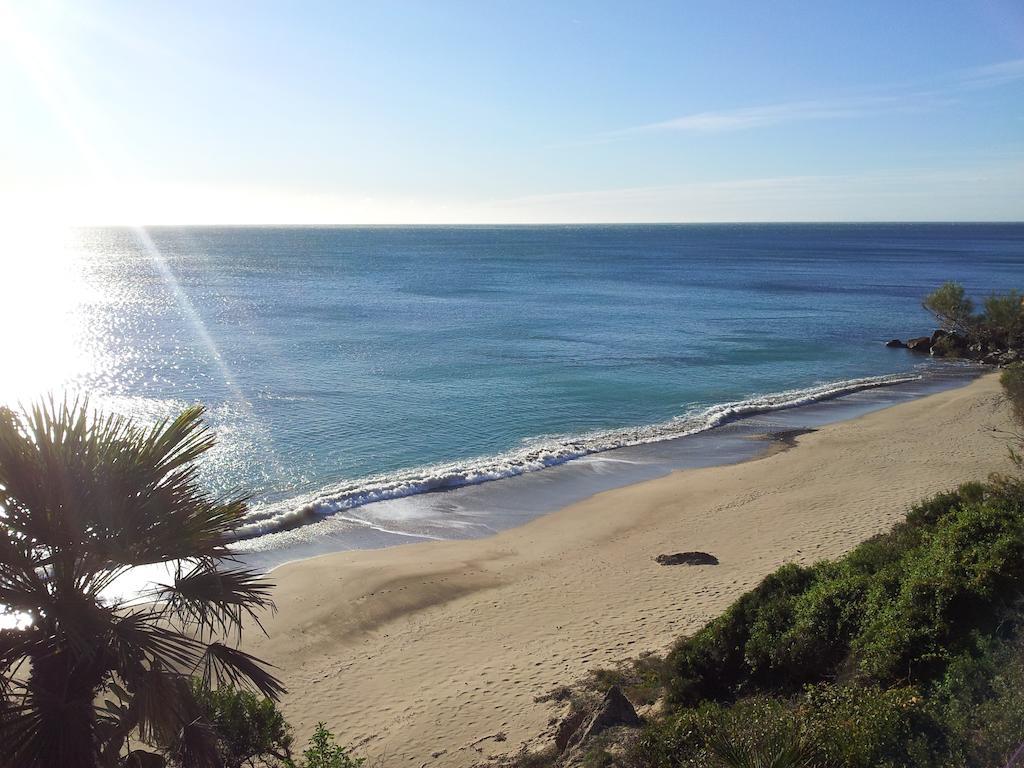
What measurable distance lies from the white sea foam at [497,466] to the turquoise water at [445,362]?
0.09 meters

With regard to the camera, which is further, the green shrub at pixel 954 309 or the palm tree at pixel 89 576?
the green shrub at pixel 954 309

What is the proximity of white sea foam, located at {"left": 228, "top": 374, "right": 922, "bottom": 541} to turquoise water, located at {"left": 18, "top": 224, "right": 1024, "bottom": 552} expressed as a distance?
9 cm

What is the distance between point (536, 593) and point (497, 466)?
979cm

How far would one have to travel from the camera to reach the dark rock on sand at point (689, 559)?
16.2 meters

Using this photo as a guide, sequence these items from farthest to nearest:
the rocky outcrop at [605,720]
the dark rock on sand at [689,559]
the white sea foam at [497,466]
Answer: the white sea foam at [497,466]
the dark rock on sand at [689,559]
the rocky outcrop at [605,720]

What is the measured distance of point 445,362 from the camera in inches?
1608

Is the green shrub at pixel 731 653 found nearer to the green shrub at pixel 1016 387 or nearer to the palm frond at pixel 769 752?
the palm frond at pixel 769 752

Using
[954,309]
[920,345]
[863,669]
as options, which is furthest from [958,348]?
[863,669]

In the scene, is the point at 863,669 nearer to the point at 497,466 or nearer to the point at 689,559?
the point at 689,559

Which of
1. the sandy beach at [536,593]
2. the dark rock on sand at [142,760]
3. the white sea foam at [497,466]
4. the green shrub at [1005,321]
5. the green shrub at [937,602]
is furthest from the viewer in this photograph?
the green shrub at [1005,321]

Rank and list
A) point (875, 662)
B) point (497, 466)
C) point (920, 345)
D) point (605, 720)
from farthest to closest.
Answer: point (920, 345) → point (497, 466) → point (605, 720) → point (875, 662)

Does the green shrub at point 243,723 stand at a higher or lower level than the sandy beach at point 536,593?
higher

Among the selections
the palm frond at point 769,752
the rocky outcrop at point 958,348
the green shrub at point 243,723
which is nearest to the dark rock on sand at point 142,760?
the green shrub at point 243,723

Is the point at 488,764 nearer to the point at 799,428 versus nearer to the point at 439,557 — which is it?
the point at 439,557
